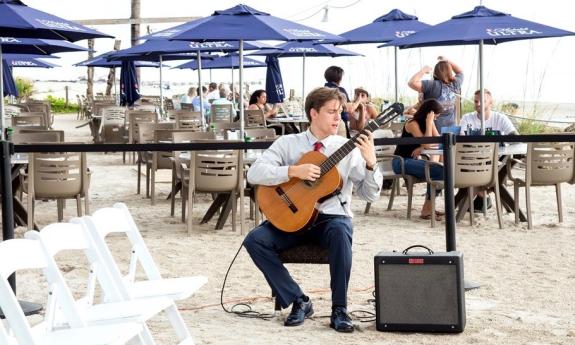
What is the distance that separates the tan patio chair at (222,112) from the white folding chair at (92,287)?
15538mm

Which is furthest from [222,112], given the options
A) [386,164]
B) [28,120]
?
[386,164]

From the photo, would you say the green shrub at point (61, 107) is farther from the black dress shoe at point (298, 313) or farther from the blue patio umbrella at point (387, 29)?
the black dress shoe at point (298, 313)

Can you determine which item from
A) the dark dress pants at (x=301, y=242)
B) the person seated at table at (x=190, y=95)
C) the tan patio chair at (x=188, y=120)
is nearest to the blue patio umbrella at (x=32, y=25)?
the dark dress pants at (x=301, y=242)

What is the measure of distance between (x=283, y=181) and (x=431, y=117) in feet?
15.4

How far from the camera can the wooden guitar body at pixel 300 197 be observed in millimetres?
6375

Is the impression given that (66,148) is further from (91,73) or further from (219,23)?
Result: (91,73)

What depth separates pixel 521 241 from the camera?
9.71m

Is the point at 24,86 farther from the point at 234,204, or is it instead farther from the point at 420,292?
the point at 420,292

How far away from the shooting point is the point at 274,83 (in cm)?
2019

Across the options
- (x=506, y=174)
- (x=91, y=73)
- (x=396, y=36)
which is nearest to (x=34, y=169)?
(x=506, y=174)

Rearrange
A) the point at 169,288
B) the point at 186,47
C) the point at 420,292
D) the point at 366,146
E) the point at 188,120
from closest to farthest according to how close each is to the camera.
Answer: the point at 169,288 → the point at 420,292 → the point at 366,146 → the point at 186,47 → the point at 188,120

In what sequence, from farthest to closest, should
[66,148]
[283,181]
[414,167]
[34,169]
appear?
[414,167], [34,169], [66,148], [283,181]

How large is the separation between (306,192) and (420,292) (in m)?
0.88

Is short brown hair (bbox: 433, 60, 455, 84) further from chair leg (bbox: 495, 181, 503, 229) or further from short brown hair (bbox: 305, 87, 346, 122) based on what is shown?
short brown hair (bbox: 305, 87, 346, 122)
